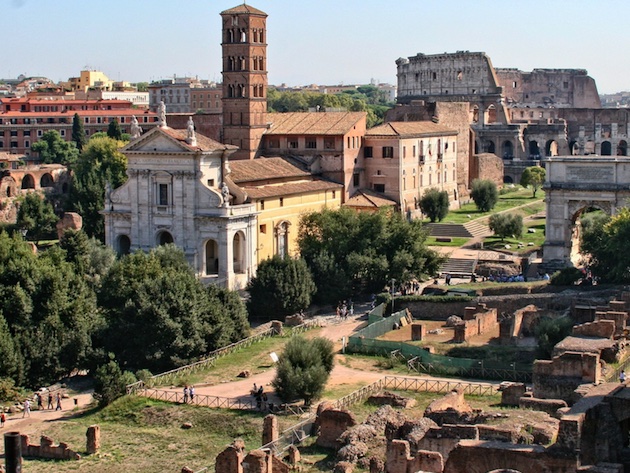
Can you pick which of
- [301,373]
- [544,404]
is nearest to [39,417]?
[301,373]

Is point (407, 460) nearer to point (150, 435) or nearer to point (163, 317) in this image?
point (150, 435)

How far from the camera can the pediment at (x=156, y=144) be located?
202 feet

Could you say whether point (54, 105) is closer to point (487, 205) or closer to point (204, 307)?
point (487, 205)

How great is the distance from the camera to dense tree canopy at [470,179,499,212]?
84.0m

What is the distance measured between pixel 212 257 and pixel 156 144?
6951mm

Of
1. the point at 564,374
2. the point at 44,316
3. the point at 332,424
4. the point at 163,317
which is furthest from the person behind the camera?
the point at 44,316

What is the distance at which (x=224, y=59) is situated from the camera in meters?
73.3

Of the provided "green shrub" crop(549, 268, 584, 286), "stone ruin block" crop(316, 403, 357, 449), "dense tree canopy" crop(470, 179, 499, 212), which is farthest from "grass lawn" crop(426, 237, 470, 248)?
"stone ruin block" crop(316, 403, 357, 449)

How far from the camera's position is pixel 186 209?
6162 cm

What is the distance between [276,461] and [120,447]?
22.9ft

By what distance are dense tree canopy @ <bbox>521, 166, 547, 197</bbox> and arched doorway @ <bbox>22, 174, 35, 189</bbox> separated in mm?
43210

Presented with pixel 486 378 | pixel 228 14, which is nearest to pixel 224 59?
pixel 228 14

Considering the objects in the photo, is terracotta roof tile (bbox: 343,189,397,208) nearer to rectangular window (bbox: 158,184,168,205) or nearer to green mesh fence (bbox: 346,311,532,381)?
rectangular window (bbox: 158,184,168,205)

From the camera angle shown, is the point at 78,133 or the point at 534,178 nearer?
the point at 534,178
